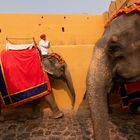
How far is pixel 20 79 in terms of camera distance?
641 centimetres

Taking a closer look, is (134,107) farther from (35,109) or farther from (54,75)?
(35,109)

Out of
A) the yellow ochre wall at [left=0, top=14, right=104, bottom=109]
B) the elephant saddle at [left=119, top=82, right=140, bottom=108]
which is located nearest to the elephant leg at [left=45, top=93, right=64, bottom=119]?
the elephant saddle at [left=119, top=82, right=140, bottom=108]

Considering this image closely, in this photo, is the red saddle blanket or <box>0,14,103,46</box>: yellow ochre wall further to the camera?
<box>0,14,103,46</box>: yellow ochre wall

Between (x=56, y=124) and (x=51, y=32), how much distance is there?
7004 mm

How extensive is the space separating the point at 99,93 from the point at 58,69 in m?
3.79

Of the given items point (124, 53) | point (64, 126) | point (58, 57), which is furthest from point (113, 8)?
point (124, 53)

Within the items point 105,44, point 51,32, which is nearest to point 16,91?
point 105,44

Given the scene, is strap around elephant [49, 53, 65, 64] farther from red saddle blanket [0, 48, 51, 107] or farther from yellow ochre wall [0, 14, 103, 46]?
yellow ochre wall [0, 14, 103, 46]

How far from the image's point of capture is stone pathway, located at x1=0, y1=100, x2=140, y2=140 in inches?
228

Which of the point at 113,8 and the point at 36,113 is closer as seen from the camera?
the point at 36,113

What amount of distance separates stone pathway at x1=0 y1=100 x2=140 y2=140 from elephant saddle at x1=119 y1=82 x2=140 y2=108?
370mm

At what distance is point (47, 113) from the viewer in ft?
23.2

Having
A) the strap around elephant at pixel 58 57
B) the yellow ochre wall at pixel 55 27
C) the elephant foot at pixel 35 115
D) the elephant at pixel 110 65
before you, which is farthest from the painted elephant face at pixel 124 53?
the yellow ochre wall at pixel 55 27

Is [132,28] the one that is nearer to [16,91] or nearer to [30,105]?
[16,91]
